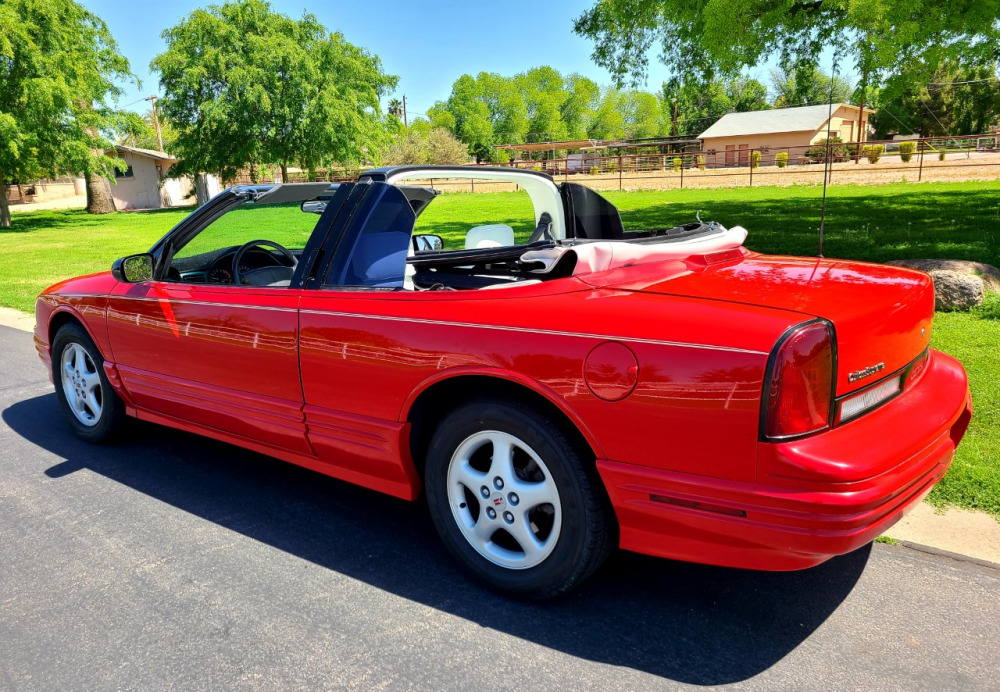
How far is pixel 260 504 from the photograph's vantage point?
371 cm

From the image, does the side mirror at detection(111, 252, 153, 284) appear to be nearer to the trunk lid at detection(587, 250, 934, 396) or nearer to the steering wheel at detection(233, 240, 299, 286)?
the steering wheel at detection(233, 240, 299, 286)

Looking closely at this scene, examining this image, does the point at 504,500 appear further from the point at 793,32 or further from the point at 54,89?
the point at 54,89

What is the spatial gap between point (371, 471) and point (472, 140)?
101114 millimetres

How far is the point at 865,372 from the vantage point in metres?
2.39

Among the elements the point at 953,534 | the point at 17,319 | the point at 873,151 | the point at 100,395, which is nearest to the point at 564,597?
the point at 953,534

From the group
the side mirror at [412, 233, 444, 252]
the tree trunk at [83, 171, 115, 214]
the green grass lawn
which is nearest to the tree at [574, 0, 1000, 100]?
the green grass lawn

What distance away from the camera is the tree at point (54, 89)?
2448 cm

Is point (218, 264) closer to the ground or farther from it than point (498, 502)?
farther from it

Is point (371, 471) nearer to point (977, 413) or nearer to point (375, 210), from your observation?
point (375, 210)

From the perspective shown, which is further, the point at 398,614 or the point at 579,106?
the point at 579,106

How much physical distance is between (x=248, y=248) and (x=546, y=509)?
227cm

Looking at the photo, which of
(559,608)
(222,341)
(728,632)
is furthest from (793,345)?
(222,341)

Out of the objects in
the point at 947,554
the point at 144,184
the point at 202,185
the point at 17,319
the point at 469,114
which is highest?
the point at 469,114

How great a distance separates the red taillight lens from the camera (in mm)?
2148
